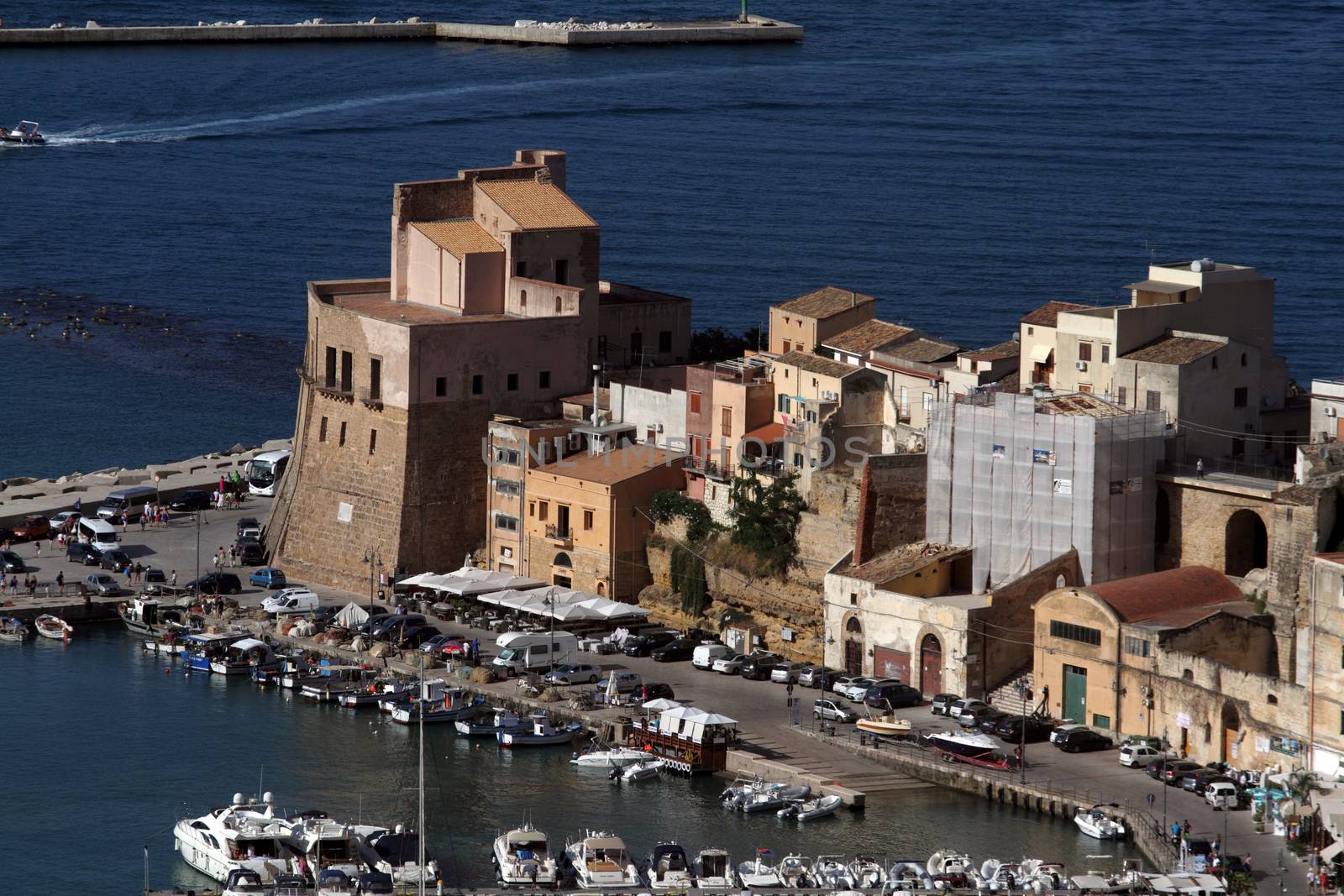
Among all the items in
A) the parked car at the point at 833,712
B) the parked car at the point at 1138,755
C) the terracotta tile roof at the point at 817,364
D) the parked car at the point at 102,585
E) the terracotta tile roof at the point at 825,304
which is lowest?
the parked car at the point at 102,585

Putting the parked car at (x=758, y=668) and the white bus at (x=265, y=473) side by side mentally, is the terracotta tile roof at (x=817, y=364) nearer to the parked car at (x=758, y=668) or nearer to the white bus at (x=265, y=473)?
the parked car at (x=758, y=668)

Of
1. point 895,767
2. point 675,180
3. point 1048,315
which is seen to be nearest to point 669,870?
point 895,767

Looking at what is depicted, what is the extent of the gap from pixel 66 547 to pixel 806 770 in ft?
106

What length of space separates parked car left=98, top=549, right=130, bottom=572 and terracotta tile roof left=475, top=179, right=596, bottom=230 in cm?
1637

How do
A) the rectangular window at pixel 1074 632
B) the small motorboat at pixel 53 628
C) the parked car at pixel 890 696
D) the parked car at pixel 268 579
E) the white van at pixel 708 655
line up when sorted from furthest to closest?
1. the parked car at pixel 268 579
2. the small motorboat at pixel 53 628
3. the white van at pixel 708 655
4. the parked car at pixel 890 696
5. the rectangular window at pixel 1074 632

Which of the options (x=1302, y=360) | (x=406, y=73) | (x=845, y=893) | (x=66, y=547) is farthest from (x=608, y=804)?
(x=406, y=73)

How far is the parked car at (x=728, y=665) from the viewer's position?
74625 mm

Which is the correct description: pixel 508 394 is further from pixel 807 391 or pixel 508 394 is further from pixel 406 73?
pixel 406 73

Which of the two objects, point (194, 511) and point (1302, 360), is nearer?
point (194, 511)

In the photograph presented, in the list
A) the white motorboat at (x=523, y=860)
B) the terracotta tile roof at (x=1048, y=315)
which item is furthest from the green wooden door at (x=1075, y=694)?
the white motorboat at (x=523, y=860)

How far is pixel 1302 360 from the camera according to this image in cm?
11175

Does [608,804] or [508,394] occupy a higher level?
[508,394]

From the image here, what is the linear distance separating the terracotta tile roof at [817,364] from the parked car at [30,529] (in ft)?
85.4

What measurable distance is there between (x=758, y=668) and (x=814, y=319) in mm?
15552
